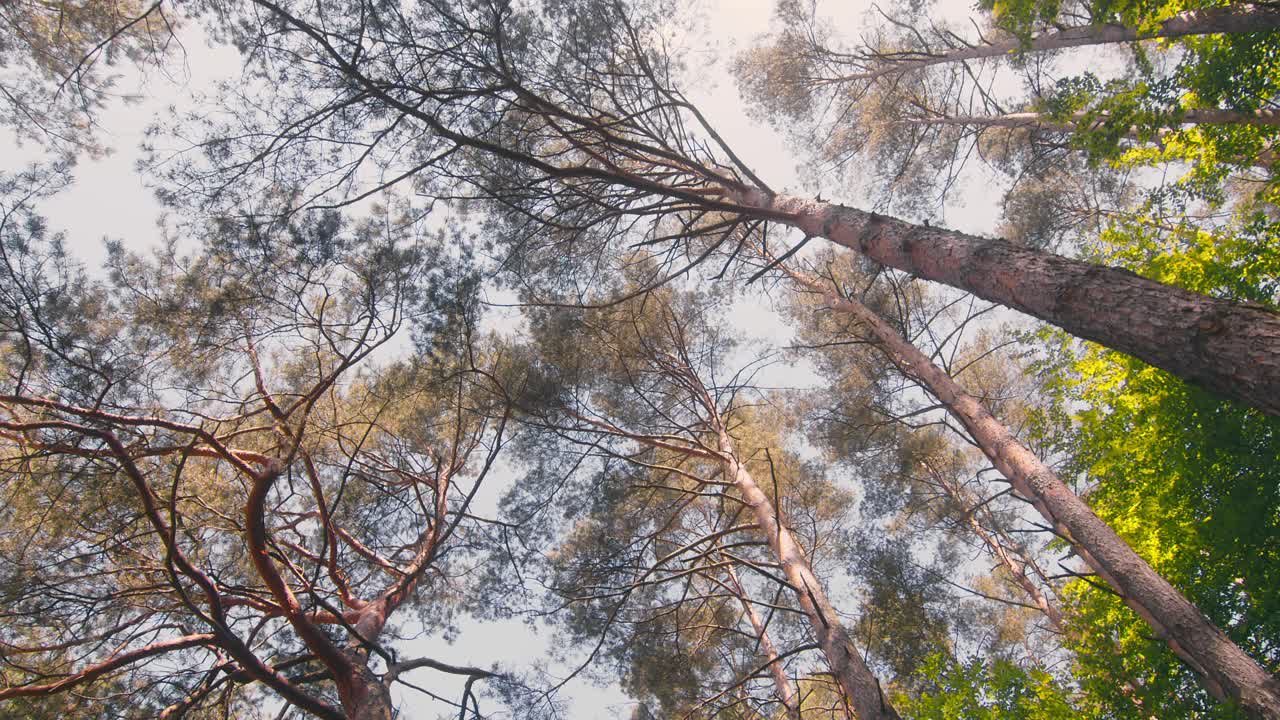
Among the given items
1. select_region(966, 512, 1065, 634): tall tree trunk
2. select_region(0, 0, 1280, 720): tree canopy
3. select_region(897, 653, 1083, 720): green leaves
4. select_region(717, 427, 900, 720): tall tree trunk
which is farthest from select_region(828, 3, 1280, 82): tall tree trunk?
select_region(966, 512, 1065, 634): tall tree trunk

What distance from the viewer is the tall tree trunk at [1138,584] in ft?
10.4

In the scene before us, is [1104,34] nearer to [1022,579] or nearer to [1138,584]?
[1138,584]

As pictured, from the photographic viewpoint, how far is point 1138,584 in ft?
12.3

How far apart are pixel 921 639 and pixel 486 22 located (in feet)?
28.7

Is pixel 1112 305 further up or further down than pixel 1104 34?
further down

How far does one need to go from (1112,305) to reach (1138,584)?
9.10ft

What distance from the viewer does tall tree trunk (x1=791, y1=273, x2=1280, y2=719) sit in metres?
3.18

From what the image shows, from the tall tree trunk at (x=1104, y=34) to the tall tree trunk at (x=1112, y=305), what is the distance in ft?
11.6

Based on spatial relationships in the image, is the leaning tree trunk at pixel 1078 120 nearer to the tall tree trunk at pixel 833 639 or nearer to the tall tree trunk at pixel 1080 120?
the tall tree trunk at pixel 1080 120

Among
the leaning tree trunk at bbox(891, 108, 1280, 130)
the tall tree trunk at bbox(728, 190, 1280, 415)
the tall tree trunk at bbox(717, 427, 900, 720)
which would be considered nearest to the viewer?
the tall tree trunk at bbox(728, 190, 1280, 415)

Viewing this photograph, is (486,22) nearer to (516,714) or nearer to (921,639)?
(516,714)

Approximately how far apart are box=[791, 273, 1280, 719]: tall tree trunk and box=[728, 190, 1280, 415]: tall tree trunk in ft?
8.22

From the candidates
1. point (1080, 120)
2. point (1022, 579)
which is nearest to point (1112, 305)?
point (1080, 120)

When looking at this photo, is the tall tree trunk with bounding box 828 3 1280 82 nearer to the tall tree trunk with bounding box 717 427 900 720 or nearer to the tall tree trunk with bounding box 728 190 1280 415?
the tall tree trunk with bounding box 728 190 1280 415
